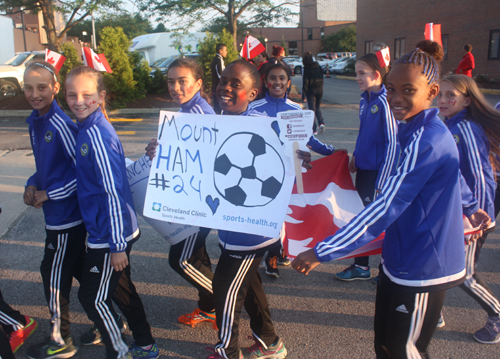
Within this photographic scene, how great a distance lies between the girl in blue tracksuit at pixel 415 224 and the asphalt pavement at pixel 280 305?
1022 millimetres

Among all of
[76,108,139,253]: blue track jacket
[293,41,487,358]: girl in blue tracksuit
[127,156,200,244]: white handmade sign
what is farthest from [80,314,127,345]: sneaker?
[293,41,487,358]: girl in blue tracksuit

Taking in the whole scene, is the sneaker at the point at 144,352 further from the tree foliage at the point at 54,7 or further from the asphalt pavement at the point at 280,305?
the tree foliage at the point at 54,7

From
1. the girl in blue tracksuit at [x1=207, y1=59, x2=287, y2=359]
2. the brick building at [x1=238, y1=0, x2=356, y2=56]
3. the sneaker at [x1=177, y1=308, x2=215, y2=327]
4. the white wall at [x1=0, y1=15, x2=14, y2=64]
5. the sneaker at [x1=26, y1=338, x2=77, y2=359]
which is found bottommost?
the sneaker at [x1=177, y1=308, x2=215, y2=327]

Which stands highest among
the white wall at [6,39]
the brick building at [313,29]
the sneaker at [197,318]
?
the brick building at [313,29]

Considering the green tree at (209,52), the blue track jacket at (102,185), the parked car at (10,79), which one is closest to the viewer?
the blue track jacket at (102,185)

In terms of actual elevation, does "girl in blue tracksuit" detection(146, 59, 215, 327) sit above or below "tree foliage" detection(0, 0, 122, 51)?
below

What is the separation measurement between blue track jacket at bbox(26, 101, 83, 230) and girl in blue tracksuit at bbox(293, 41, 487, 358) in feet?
5.24

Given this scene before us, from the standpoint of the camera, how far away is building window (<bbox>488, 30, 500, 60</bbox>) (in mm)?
21516

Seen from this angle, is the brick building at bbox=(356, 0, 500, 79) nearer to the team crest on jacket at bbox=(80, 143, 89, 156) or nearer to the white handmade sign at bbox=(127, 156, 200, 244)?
the white handmade sign at bbox=(127, 156, 200, 244)

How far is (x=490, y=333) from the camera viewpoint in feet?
9.09

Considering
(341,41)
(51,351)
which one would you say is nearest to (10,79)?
(51,351)

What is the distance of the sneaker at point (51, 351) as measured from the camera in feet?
8.73

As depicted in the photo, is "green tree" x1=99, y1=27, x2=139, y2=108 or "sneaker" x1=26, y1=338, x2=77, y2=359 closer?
"sneaker" x1=26, y1=338, x2=77, y2=359

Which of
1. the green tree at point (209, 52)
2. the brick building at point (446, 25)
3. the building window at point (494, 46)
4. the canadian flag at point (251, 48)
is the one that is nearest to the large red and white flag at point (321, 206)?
the canadian flag at point (251, 48)
